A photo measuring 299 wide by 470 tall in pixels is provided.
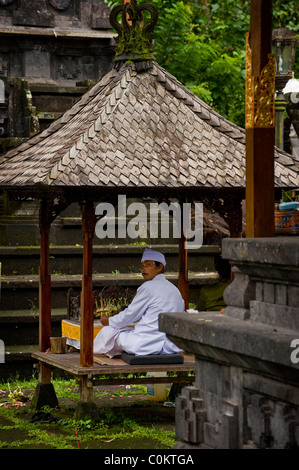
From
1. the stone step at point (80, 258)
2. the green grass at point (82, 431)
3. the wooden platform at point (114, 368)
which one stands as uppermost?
the stone step at point (80, 258)

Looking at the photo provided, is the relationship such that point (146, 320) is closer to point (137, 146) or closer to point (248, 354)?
point (137, 146)

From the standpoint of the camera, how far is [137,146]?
1038 centimetres

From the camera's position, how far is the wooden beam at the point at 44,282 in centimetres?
1140

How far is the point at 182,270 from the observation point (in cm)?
1236

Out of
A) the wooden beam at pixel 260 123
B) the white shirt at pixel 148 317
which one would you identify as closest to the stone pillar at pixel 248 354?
the wooden beam at pixel 260 123

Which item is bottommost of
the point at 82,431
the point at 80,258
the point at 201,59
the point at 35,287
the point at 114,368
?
the point at 82,431

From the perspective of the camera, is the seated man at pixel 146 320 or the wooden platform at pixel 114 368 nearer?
the wooden platform at pixel 114 368

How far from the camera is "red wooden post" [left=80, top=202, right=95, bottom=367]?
10242 mm

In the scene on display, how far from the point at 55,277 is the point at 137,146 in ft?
14.6

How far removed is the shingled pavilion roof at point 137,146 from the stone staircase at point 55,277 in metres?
3.01

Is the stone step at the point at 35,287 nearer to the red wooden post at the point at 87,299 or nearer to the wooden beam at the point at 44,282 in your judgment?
the wooden beam at the point at 44,282

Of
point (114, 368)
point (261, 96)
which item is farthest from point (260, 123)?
point (114, 368)

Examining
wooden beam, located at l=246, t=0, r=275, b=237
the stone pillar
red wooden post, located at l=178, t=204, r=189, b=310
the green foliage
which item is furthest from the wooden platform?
the green foliage
